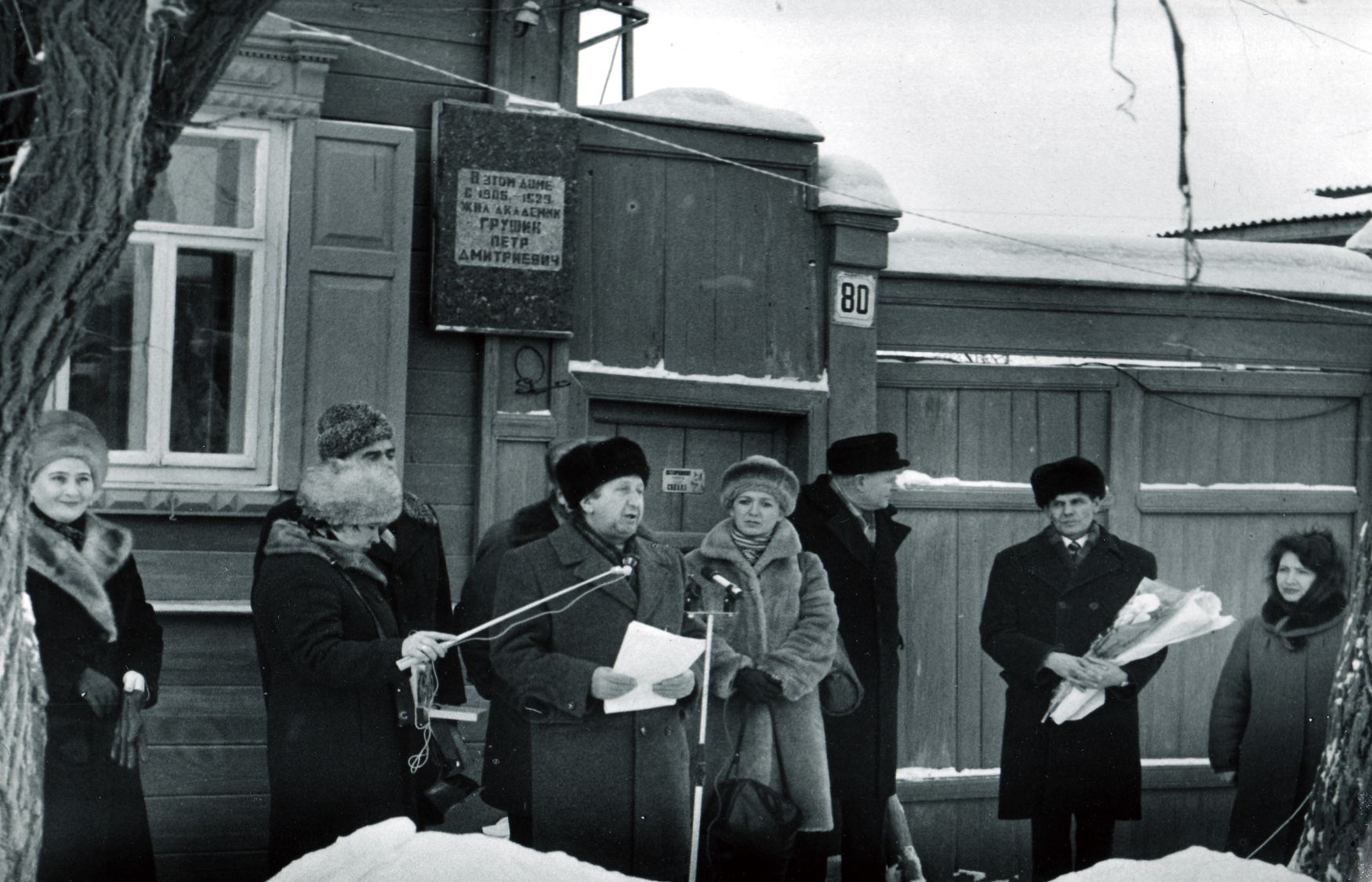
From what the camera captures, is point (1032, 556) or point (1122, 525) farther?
point (1122, 525)

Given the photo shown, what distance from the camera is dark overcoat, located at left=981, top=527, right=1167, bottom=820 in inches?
257

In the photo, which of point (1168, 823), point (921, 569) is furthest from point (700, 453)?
point (1168, 823)

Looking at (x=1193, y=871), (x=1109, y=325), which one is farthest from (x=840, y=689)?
(x=1109, y=325)

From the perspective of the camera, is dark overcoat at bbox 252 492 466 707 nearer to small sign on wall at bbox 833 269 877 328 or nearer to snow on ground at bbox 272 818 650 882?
snow on ground at bbox 272 818 650 882

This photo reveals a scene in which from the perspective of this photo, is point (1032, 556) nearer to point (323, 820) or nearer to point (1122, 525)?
point (1122, 525)

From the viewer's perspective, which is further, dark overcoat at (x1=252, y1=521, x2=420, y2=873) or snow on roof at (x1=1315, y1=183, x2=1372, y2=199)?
snow on roof at (x1=1315, y1=183, x2=1372, y2=199)

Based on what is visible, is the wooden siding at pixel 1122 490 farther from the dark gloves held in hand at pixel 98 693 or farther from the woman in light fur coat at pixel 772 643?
the dark gloves held in hand at pixel 98 693

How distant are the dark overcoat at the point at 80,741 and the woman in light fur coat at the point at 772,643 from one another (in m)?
1.82

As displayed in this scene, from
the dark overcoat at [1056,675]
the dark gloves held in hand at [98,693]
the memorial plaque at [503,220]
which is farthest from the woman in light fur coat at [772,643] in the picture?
the dark gloves held in hand at [98,693]

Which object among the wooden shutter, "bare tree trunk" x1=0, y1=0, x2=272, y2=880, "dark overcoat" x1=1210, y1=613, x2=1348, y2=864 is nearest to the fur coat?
the wooden shutter

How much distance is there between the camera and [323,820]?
4965mm

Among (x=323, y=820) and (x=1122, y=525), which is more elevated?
(x=1122, y=525)

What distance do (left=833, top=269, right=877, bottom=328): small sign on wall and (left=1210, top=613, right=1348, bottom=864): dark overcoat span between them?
6.61 ft

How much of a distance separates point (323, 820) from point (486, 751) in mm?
838
